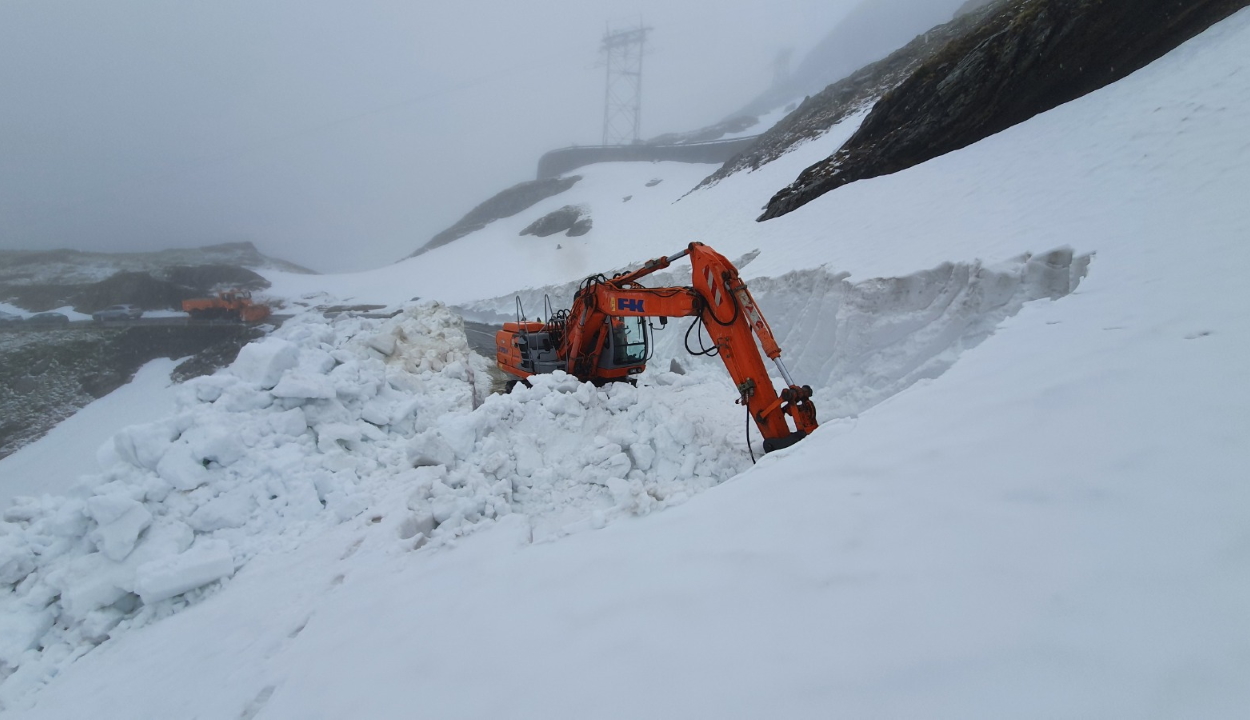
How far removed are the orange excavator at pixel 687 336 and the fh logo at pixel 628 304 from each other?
0.01 metres

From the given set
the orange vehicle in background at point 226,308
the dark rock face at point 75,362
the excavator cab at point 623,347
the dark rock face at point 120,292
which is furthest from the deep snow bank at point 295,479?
the dark rock face at point 120,292

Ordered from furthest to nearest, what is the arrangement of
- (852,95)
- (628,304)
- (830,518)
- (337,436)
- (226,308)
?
(852,95) → (226,308) → (628,304) → (337,436) → (830,518)

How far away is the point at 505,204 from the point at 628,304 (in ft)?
155

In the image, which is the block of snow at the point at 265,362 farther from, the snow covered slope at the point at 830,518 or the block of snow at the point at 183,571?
the block of snow at the point at 183,571

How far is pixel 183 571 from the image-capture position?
3635 millimetres

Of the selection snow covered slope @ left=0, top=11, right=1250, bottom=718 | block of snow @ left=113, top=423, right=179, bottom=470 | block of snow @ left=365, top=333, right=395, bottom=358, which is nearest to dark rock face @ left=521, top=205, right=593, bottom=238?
block of snow @ left=365, top=333, right=395, bottom=358

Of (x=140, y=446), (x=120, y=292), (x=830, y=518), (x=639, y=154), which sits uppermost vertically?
(x=639, y=154)

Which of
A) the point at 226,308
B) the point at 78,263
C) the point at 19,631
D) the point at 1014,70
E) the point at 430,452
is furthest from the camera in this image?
the point at 78,263

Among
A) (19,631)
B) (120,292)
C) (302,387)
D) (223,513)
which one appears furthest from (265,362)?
(120,292)

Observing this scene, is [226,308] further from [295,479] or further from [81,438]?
[295,479]

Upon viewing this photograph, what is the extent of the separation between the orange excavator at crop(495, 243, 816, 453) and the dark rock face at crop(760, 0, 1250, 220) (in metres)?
8.10

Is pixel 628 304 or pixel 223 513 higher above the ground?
pixel 628 304

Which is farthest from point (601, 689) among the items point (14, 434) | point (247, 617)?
point (14, 434)

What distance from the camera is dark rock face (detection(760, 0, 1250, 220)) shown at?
26.8 ft
